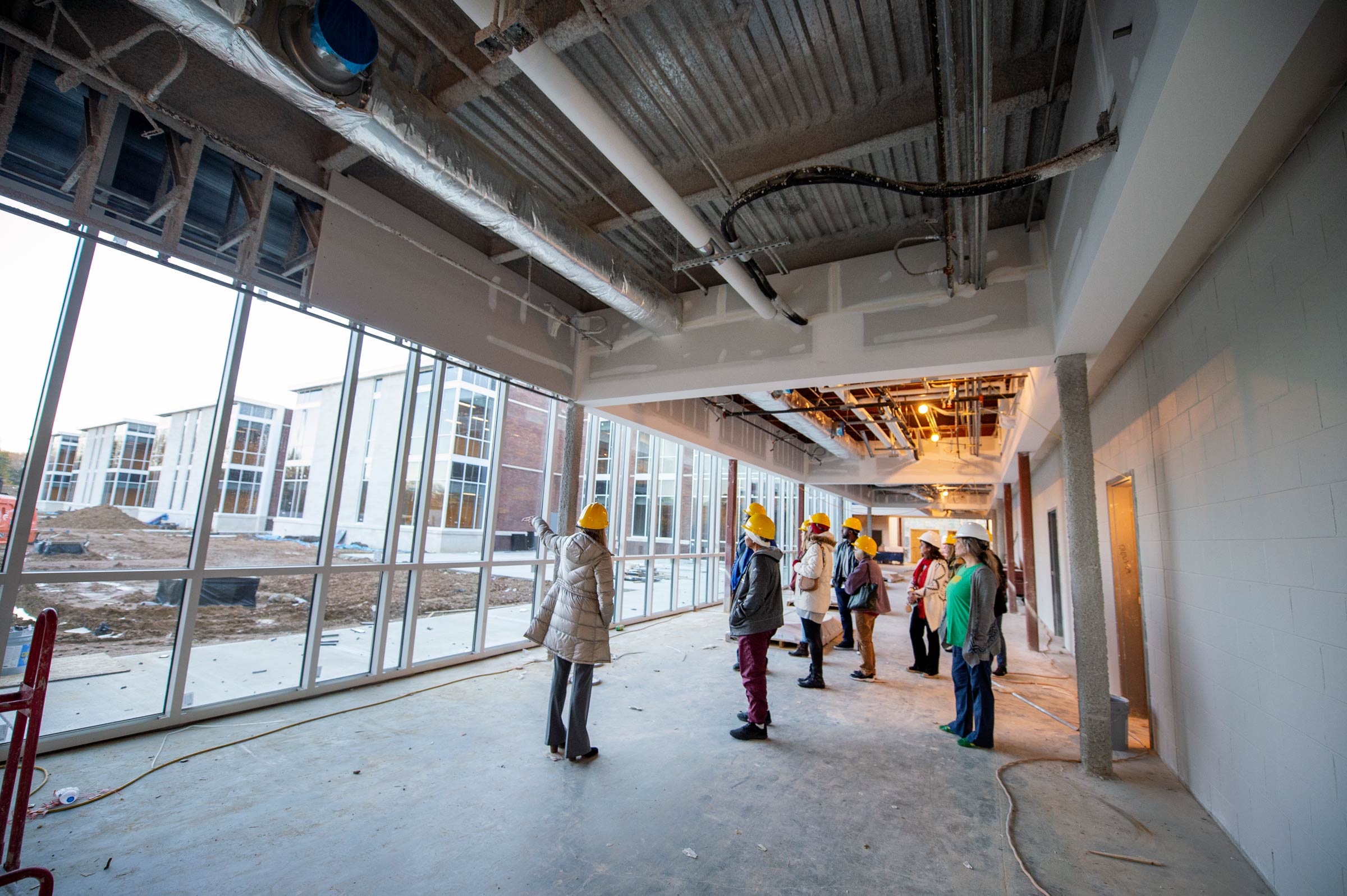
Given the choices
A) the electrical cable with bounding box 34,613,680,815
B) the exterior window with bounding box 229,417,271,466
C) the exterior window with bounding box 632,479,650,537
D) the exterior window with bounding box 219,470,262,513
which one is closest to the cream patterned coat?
the electrical cable with bounding box 34,613,680,815

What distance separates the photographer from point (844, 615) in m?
6.97

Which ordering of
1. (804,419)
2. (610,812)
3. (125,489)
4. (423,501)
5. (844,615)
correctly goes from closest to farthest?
(610,812) → (125,489) → (423,501) → (844,615) → (804,419)

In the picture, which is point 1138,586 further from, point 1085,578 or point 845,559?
point 845,559

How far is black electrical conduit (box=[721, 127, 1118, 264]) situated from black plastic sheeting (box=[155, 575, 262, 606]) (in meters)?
4.41

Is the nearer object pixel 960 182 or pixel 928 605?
pixel 960 182

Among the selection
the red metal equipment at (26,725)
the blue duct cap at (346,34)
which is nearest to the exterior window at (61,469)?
the red metal equipment at (26,725)

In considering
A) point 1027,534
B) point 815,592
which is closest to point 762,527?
point 815,592

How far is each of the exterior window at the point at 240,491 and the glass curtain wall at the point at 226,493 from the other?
0.01 meters

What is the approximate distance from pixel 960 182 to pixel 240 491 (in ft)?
17.1

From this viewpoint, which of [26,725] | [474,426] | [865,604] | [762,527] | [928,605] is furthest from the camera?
[474,426]

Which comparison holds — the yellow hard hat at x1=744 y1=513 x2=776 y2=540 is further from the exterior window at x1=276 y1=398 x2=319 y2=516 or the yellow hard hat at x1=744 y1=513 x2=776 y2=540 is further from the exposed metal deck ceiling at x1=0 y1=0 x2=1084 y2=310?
the exterior window at x1=276 y1=398 x2=319 y2=516

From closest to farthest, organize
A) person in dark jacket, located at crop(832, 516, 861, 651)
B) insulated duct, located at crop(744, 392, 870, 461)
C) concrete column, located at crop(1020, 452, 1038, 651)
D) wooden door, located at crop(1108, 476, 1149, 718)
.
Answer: wooden door, located at crop(1108, 476, 1149, 718), person in dark jacket, located at crop(832, 516, 861, 651), concrete column, located at crop(1020, 452, 1038, 651), insulated duct, located at crop(744, 392, 870, 461)

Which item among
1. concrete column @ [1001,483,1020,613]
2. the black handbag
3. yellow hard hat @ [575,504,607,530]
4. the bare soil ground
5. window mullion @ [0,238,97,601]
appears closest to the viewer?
window mullion @ [0,238,97,601]

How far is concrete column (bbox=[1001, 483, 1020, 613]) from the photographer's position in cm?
1091
